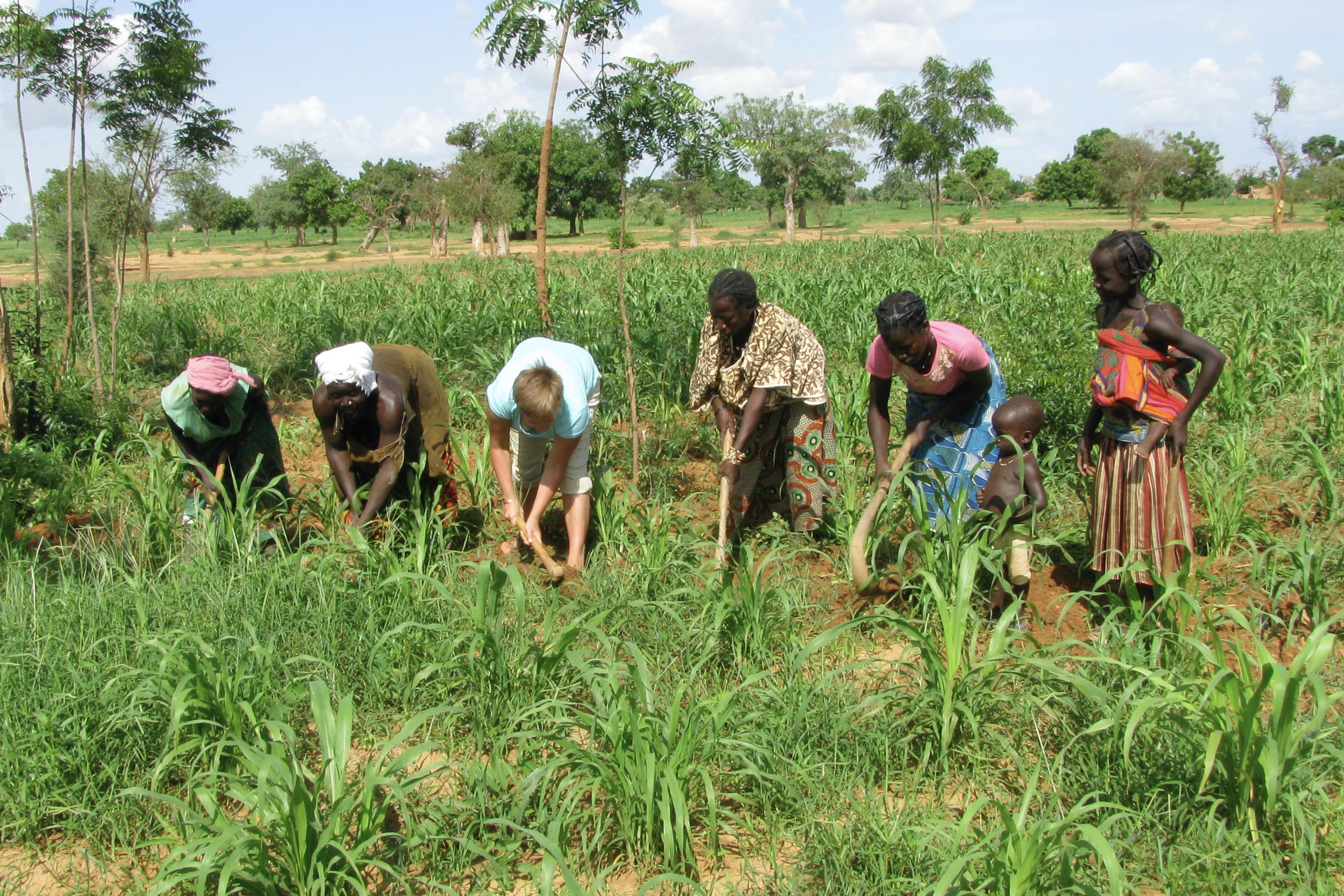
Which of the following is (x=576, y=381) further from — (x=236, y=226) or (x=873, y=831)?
(x=236, y=226)

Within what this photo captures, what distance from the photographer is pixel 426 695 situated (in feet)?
9.47

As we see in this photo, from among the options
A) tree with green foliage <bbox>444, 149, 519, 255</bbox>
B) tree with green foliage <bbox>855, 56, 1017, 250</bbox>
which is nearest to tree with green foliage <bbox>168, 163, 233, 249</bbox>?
tree with green foliage <bbox>444, 149, 519, 255</bbox>

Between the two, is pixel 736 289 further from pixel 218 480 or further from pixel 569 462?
pixel 218 480

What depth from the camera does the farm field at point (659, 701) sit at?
7.05 feet

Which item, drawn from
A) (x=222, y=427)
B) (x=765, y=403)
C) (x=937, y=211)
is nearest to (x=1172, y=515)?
(x=765, y=403)

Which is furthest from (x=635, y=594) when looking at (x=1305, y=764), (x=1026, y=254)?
(x=1026, y=254)

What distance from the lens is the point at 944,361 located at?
3311mm

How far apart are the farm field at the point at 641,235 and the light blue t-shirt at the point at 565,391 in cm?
1862

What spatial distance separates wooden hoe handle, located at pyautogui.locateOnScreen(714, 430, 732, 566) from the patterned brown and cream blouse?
19 centimetres

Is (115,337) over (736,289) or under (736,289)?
under

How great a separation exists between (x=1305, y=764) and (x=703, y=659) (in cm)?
159

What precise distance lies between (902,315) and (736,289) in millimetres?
689

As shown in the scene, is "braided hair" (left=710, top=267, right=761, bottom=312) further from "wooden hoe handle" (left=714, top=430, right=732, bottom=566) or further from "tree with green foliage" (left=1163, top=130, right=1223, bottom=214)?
"tree with green foliage" (left=1163, top=130, right=1223, bottom=214)

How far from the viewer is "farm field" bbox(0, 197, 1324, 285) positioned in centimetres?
2916
